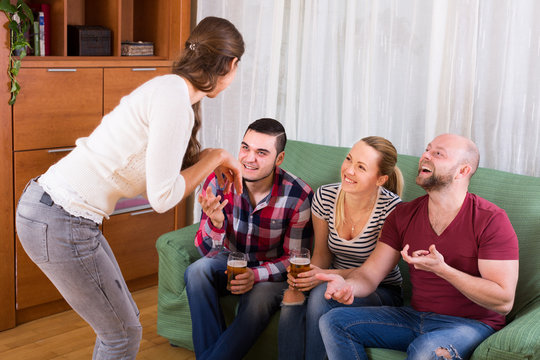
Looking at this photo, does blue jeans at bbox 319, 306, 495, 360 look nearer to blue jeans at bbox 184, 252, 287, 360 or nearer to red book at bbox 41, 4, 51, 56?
blue jeans at bbox 184, 252, 287, 360

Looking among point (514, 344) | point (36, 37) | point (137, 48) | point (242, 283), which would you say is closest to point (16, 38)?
point (36, 37)

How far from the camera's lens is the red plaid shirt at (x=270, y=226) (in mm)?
2562

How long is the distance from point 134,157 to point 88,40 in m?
1.75

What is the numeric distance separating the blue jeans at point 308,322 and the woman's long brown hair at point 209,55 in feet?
2.95

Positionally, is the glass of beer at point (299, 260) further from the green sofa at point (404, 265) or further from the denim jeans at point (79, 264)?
the denim jeans at point (79, 264)

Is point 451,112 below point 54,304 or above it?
above

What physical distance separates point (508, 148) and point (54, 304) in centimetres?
232

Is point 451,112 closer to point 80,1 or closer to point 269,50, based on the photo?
point 269,50

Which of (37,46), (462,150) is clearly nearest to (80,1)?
(37,46)

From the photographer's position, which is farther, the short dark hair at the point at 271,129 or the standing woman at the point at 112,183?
the short dark hair at the point at 271,129

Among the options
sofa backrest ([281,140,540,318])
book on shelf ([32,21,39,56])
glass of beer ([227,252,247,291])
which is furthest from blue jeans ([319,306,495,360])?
book on shelf ([32,21,39,56])

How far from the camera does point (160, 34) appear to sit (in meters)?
3.67

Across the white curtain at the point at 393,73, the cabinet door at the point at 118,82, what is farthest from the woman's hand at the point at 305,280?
the cabinet door at the point at 118,82

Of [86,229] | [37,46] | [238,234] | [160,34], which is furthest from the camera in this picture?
[160,34]
